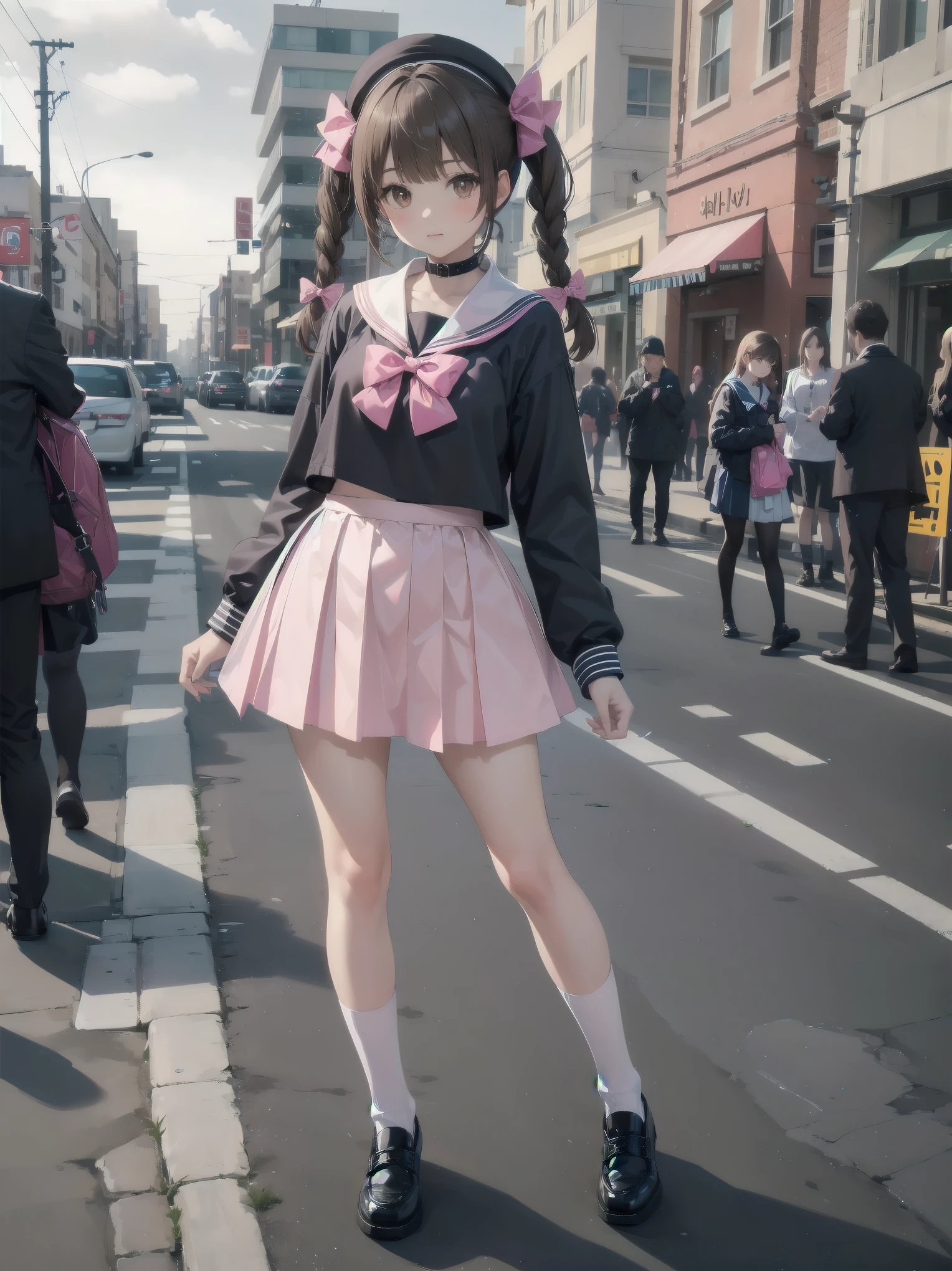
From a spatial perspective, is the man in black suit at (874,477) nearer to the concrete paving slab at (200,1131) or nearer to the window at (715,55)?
the concrete paving slab at (200,1131)

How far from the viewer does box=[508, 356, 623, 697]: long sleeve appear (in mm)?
2221

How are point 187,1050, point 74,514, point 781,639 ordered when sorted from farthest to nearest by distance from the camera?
point 781,639
point 74,514
point 187,1050

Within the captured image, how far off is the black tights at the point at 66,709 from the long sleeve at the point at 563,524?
2.51m

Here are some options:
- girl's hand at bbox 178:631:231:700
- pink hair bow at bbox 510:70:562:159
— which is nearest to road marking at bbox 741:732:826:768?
girl's hand at bbox 178:631:231:700

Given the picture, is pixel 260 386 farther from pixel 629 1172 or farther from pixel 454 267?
pixel 629 1172

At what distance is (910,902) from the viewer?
4.00 m

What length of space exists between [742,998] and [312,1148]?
120 centimetres

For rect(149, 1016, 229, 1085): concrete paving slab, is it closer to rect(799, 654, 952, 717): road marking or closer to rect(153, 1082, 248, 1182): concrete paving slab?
rect(153, 1082, 248, 1182): concrete paving slab

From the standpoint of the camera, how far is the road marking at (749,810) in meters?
4.38

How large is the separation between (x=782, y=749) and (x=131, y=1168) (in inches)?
148

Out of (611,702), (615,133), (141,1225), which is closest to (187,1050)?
(141,1225)

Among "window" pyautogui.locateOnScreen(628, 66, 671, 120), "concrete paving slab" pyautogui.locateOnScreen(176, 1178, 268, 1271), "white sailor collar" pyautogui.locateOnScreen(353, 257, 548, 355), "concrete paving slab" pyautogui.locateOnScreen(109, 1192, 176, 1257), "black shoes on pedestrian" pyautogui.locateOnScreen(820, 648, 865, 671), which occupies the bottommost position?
"concrete paving slab" pyautogui.locateOnScreen(109, 1192, 176, 1257)

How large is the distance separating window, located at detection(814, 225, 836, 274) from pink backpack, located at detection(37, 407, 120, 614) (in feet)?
50.5

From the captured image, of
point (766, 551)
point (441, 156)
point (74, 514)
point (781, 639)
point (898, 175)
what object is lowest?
point (781, 639)
